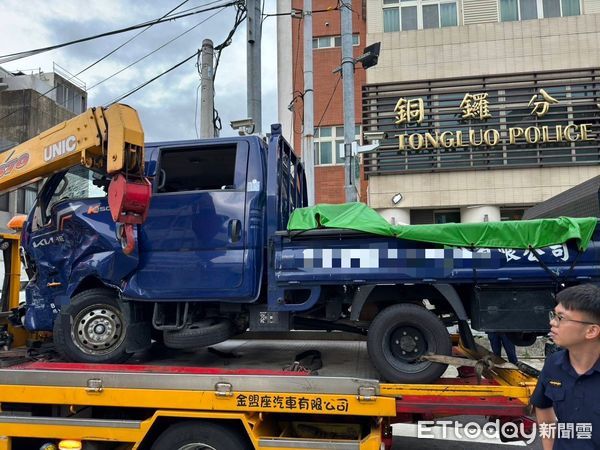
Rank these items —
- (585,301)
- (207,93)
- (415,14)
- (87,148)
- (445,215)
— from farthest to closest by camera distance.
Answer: (445,215)
(415,14)
(207,93)
(87,148)
(585,301)

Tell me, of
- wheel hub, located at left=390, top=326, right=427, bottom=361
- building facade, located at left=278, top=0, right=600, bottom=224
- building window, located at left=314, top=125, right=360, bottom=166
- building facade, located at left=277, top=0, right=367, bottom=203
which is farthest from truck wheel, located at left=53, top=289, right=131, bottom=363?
building window, located at left=314, top=125, right=360, bottom=166

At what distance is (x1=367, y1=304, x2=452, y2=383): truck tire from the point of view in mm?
3631

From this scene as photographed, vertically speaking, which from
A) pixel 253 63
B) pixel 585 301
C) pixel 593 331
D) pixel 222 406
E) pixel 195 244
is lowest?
pixel 222 406

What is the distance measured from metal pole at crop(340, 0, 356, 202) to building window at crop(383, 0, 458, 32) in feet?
30.7

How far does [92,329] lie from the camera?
A: 4.20m

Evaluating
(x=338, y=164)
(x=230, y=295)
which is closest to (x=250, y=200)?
(x=230, y=295)

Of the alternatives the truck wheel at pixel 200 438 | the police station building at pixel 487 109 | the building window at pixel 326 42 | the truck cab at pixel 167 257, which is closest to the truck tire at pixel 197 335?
the truck cab at pixel 167 257

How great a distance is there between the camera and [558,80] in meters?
17.4

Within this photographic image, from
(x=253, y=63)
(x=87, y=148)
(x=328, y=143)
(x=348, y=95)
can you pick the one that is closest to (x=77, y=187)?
(x=87, y=148)

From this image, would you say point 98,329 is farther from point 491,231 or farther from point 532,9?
point 532,9

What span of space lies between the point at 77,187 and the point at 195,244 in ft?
5.33

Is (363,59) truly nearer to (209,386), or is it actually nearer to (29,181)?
(29,181)

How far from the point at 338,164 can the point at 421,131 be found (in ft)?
13.9

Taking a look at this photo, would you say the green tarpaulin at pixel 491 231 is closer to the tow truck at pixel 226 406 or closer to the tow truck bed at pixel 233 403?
the tow truck at pixel 226 406
